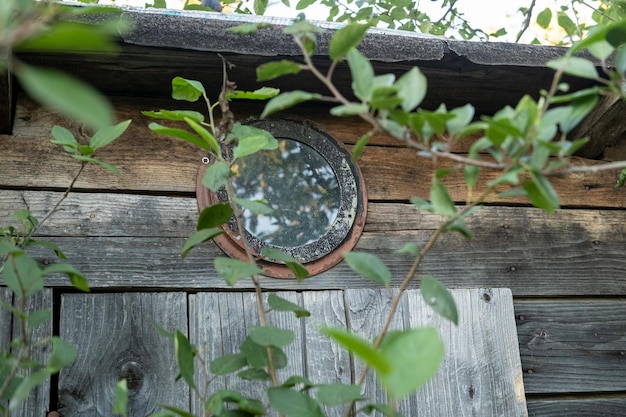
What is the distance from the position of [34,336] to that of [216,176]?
0.76 metres

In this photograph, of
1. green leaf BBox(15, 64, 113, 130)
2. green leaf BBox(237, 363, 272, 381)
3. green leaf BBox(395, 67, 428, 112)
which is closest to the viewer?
green leaf BBox(15, 64, 113, 130)

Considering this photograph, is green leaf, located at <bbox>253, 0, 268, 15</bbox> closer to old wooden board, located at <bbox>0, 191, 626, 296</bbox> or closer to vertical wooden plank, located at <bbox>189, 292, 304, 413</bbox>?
old wooden board, located at <bbox>0, 191, 626, 296</bbox>

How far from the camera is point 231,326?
6.22 ft

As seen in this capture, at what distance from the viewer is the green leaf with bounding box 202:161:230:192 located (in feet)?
4.22

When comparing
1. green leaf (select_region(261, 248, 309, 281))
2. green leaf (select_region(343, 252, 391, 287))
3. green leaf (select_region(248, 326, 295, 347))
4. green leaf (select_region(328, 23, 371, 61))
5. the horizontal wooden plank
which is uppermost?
the horizontal wooden plank

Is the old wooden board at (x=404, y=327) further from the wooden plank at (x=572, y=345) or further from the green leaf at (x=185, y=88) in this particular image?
the green leaf at (x=185, y=88)

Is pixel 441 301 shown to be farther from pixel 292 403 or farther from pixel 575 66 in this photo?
pixel 575 66

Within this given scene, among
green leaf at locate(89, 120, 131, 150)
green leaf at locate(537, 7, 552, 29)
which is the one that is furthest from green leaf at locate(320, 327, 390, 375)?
green leaf at locate(537, 7, 552, 29)

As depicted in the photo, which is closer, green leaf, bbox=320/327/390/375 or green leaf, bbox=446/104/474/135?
green leaf, bbox=320/327/390/375

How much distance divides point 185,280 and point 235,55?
0.58 m

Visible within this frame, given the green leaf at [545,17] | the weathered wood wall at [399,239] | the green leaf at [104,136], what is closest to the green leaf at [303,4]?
the green leaf at [545,17]

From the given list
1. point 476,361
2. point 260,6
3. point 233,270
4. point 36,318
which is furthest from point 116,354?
point 260,6

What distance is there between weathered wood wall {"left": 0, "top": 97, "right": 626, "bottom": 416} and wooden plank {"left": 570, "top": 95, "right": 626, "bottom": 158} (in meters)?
0.06

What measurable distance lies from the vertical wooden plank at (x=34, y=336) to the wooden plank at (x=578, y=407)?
1291 millimetres
